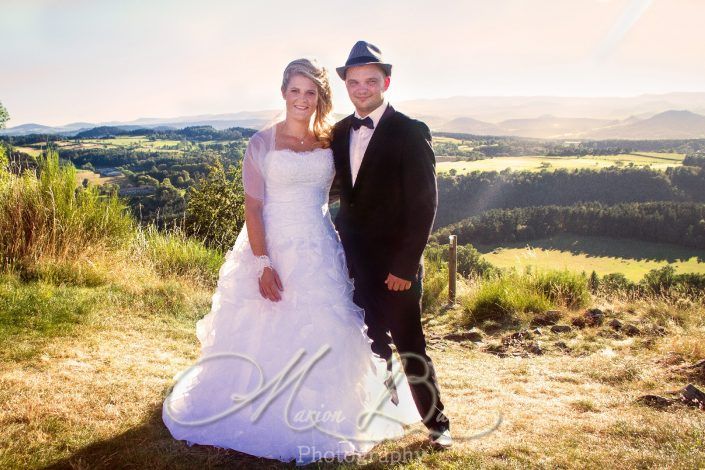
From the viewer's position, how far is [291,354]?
2.67 meters

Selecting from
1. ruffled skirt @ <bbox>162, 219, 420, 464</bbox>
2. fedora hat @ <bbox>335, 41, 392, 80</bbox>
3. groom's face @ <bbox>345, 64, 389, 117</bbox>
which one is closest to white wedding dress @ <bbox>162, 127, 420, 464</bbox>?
ruffled skirt @ <bbox>162, 219, 420, 464</bbox>

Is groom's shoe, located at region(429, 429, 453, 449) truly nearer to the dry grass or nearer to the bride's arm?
the dry grass

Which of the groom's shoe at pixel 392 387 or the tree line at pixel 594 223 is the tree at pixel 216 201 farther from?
the tree line at pixel 594 223

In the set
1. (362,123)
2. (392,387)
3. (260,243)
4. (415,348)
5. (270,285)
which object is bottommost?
(392,387)

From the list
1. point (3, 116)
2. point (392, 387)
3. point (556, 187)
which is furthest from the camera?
point (556, 187)

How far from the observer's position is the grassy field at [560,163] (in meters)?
77.1

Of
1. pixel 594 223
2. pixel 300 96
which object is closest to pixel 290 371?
pixel 300 96

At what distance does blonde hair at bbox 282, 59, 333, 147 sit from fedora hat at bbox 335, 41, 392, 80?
0.52ft

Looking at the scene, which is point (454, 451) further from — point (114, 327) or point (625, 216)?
point (625, 216)

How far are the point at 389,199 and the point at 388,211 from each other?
0.22 feet

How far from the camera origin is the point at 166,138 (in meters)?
58.0

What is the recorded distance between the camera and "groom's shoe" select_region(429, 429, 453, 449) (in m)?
2.61

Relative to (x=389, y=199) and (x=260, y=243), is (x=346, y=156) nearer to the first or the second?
(x=389, y=199)

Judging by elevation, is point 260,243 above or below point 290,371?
above
